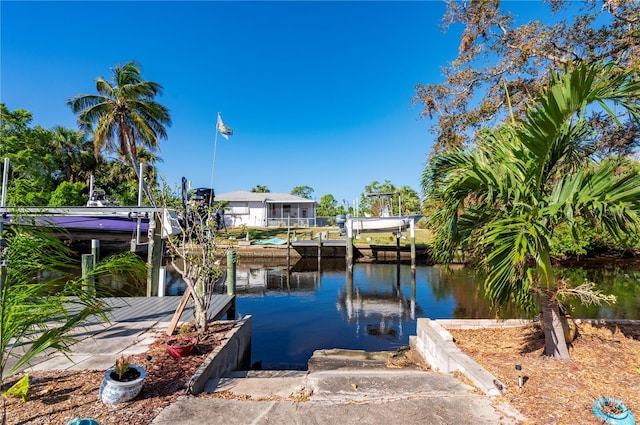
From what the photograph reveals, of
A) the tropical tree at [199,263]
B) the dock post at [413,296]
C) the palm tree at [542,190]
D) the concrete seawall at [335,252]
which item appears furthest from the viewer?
the concrete seawall at [335,252]

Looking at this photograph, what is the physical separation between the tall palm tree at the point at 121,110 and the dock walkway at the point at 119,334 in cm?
1607

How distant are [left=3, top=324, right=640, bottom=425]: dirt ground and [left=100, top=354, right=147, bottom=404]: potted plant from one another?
0.07 meters

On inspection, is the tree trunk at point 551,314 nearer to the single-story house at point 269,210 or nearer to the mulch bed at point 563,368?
the mulch bed at point 563,368

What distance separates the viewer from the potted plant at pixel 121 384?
318cm

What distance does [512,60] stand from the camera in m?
10.5

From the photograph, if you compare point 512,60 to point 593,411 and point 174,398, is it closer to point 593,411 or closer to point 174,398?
point 593,411

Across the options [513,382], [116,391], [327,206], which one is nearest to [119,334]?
[116,391]

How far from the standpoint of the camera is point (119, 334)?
5.46m

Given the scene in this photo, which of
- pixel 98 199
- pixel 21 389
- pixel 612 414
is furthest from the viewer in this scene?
pixel 98 199

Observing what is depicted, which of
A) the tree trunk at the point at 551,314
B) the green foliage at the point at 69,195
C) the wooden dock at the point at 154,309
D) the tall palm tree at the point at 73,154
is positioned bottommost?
the wooden dock at the point at 154,309

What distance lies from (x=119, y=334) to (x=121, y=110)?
2005cm

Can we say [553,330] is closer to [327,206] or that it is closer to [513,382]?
[513,382]

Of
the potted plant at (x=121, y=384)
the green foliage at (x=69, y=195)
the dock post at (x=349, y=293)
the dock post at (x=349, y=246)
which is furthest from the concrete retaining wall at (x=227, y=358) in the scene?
the green foliage at (x=69, y=195)

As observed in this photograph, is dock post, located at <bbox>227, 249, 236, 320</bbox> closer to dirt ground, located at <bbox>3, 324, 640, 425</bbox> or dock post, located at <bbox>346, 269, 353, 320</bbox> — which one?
dirt ground, located at <bbox>3, 324, 640, 425</bbox>
